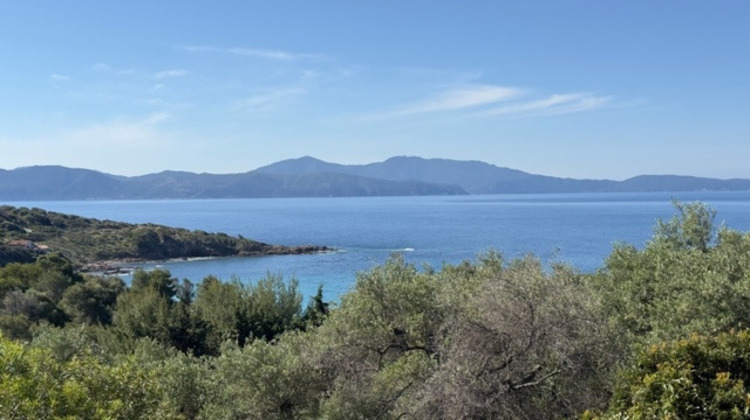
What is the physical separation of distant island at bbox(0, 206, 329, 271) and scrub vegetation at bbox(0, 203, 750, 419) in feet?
275

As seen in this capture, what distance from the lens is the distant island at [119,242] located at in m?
98.8

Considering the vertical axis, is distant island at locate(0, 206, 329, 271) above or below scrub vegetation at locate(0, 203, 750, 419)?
below

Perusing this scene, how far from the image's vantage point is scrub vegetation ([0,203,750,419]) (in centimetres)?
1074

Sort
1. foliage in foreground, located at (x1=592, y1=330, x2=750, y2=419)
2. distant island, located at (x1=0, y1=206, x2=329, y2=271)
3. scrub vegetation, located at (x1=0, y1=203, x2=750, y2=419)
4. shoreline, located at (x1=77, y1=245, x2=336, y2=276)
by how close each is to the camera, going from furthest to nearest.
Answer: distant island, located at (x1=0, y1=206, x2=329, y2=271) < shoreline, located at (x1=77, y1=245, x2=336, y2=276) < scrub vegetation, located at (x1=0, y1=203, x2=750, y2=419) < foliage in foreground, located at (x1=592, y1=330, x2=750, y2=419)

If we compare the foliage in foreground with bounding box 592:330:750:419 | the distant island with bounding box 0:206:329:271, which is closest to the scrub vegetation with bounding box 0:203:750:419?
the foliage in foreground with bounding box 592:330:750:419

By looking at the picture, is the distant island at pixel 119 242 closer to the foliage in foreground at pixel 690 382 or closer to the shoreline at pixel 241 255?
the shoreline at pixel 241 255

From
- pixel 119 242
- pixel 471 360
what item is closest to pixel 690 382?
pixel 471 360

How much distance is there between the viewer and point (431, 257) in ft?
286

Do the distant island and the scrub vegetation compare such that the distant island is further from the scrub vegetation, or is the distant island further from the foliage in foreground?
the foliage in foreground

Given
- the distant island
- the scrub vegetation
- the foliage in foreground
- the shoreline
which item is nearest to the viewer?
the foliage in foreground

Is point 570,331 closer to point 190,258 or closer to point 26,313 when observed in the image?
point 26,313

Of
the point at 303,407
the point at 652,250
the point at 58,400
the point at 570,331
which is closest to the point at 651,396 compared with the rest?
the point at 570,331

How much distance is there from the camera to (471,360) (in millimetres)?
14188

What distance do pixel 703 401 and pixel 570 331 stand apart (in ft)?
14.7
